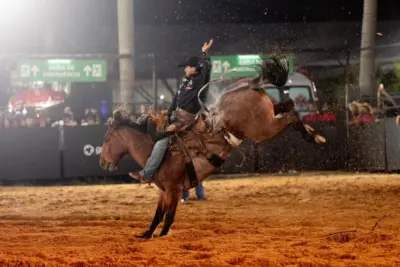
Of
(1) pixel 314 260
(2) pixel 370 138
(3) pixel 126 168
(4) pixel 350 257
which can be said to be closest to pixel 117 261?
(1) pixel 314 260

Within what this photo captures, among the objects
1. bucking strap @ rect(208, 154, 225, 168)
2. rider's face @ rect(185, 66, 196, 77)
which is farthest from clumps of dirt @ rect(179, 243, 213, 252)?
rider's face @ rect(185, 66, 196, 77)

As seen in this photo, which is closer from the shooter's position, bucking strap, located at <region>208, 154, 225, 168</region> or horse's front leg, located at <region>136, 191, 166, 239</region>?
bucking strap, located at <region>208, 154, 225, 168</region>

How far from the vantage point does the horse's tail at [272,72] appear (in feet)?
26.5

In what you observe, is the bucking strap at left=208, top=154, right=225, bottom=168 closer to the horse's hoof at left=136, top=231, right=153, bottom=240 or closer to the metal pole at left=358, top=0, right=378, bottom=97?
the horse's hoof at left=136, top=231, right=153, bottom=240

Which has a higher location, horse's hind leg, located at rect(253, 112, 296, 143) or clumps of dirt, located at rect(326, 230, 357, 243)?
horse's hind leg, located at rect(253, 112, 296, 143)

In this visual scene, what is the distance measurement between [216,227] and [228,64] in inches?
425

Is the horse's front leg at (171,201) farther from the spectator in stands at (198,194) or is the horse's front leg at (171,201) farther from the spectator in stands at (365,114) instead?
the spectator in stands at (365,114)

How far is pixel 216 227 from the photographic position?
9.24 metres

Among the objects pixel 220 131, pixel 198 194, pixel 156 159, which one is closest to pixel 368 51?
pixel 198 194

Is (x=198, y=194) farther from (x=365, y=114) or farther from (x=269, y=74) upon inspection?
(x=365, y=114)

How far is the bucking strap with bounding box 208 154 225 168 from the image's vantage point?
8070 millimetres

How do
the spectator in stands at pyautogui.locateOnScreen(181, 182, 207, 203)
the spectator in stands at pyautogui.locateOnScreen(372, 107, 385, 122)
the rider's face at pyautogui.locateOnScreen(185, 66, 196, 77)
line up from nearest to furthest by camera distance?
the rider's face at pyautogui.locateOnScreen(185, 66, 196, 77) < the spectator in stands at pyautogui.locateOnScreen(181, 182, 207, 203) < the spectator in stands at pyautogui.locateOnScreen(372, 107, 385, 122)

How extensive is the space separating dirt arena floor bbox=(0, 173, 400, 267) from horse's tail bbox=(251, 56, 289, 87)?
80.1 inches

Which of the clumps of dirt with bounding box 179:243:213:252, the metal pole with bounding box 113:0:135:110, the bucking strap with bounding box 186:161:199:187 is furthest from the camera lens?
the metal pole with bounding box 113:0:135:110
